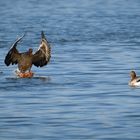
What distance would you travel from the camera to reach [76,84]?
25469mm

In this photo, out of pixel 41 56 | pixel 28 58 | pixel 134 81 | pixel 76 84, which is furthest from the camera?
pixel 41 56

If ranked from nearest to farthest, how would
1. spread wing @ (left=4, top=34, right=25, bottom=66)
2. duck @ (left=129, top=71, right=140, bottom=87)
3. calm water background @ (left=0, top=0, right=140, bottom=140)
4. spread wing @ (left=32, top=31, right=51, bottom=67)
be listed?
calm water background @ (left=0, top=0, right=140, bottom=140) < duck @ (left=129, top=71, right=140, bottom=87) < spread wing @ (left=4, top=34, right=25, bottom=66) < spread wing @ (left=32, top=31, right=51, bottom=67)

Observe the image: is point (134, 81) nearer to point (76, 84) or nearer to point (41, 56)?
point (76, 84)

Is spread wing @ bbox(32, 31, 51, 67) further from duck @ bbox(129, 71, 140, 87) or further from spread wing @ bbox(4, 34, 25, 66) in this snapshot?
duck @ bbox(129, 71, 140, 87)

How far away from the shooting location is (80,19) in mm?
49688

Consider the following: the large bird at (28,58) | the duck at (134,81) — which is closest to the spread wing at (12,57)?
the large bird at (28,58)

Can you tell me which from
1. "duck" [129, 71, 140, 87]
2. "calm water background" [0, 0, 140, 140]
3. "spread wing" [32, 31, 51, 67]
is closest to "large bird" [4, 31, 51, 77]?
"spread wing" [32, 31, 51, 67]

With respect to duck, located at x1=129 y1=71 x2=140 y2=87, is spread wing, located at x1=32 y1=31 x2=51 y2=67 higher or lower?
higher

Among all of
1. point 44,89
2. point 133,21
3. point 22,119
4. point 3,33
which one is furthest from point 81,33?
point 22,119

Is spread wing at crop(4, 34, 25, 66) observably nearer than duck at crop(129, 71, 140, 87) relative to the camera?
No

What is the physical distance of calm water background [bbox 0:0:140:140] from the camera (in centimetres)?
1902

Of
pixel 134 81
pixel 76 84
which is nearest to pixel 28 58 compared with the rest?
pixel 76 84

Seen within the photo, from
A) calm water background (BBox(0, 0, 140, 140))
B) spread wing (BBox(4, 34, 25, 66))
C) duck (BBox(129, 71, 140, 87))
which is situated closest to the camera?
calm water background (BBox(0, 0, 140, 140))

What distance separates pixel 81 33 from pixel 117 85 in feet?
51.6
